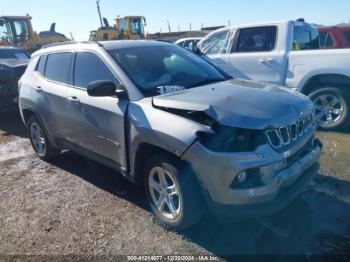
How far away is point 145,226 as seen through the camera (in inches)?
142

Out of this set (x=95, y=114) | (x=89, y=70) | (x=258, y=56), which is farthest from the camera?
(x=258, y=56)

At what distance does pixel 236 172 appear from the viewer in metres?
2.78

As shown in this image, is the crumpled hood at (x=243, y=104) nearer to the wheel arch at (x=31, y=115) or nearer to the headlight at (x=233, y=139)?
the headlight at (x=233, y=139)

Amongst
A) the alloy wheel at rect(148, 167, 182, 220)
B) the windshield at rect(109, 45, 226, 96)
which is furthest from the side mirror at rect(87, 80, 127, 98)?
the alloy wheel at rect(148, 167, 182, 220)

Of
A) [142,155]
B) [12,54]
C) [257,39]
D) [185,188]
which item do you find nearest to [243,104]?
[185,188]

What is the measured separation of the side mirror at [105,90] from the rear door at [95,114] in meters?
0.09

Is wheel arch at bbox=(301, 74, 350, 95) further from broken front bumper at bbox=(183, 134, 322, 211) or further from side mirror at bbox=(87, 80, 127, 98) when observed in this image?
side mirror at bbox=(87, 80, 127, 98)

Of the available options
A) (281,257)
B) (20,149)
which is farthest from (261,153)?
(20,149)

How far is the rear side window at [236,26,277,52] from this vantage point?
6652mm

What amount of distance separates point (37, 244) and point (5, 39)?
20.2 metres

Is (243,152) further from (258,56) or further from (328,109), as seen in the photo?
(258,56)

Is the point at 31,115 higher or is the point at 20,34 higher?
the point at 31,115

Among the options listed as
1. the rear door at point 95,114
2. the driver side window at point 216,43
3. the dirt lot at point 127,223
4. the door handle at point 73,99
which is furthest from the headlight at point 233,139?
the driver side window at point 216,43

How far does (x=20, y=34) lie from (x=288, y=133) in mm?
21649
